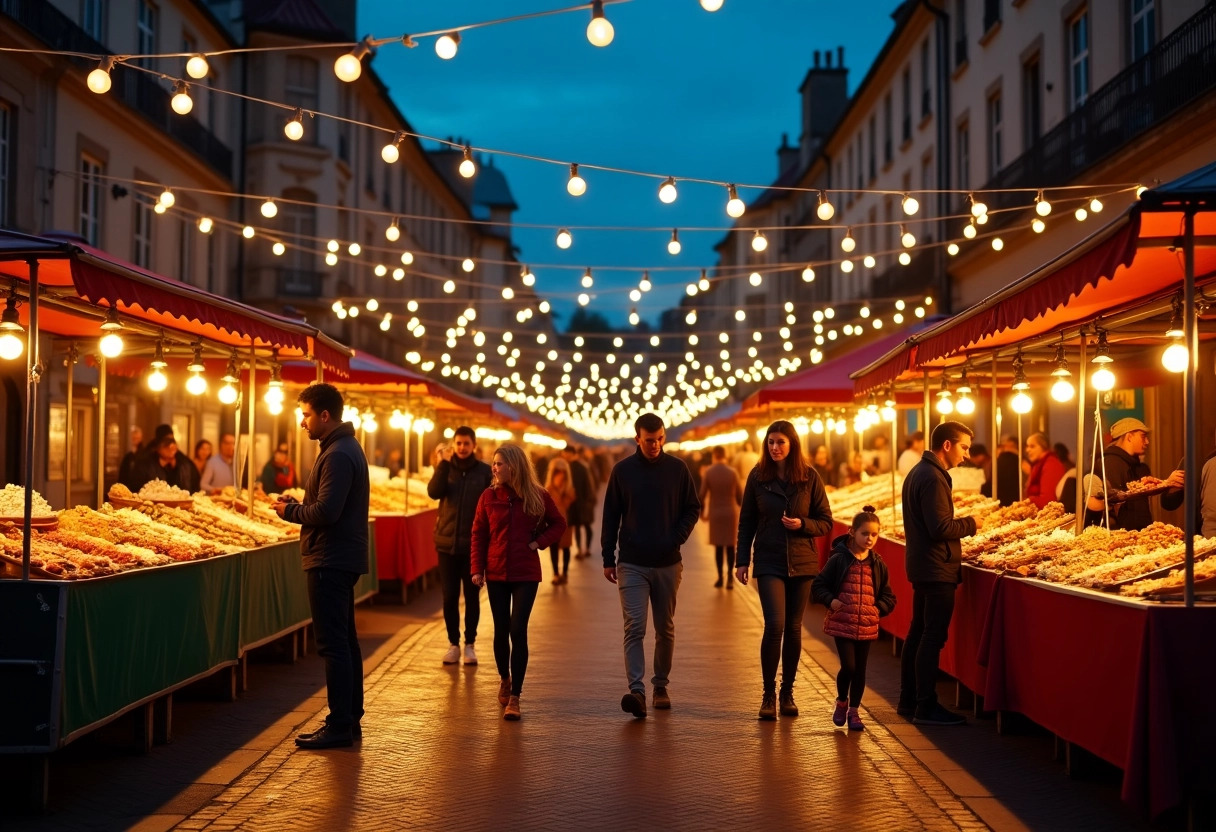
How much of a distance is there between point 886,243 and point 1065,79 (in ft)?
59.6

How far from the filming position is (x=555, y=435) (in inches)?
2315

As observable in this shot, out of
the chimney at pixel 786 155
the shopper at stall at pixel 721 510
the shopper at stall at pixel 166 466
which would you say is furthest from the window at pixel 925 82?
the chimney at pixel 786 155

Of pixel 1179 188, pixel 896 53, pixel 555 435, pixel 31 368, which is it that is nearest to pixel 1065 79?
pixel 896 53

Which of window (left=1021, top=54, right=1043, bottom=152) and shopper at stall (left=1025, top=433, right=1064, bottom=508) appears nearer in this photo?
shopper at stall (left=1025, top=433, right=1064, bottom=508)

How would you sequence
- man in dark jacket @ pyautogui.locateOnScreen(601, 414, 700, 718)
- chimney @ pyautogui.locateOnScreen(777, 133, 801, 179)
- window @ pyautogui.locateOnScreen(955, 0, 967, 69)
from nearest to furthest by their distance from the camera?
man in dark jacket @ pyautogui.locateOnScreen(601, 414, 700, 718) < window @ pyautogui.locateOnScreen(955, 0, 967, 69) < chimney @ pyautogui.locateOnScreen(777, 133, 801, 179)

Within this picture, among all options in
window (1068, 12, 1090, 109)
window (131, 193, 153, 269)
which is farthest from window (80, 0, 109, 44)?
window (1068, 12, 1090, 109)

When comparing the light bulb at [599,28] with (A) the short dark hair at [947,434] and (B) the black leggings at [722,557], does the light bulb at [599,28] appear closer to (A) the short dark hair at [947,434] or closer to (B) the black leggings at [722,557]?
(A) the short dark hair at [947,434]

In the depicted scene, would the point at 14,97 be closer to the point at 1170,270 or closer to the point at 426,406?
the point at 426,406

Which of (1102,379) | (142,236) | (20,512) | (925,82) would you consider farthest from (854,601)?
(925,82)

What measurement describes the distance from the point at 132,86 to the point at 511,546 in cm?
2121

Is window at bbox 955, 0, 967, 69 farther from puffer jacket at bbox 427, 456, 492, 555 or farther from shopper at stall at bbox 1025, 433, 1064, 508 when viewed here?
puffer jacket at bbox 427, 456, 492, 555

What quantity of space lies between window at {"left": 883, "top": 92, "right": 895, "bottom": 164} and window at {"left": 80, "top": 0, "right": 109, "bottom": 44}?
2286 cm

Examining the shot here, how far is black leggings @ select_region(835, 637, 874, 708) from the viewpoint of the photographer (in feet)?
31.7

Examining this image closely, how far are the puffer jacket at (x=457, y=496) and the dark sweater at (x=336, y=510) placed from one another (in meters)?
3.49
